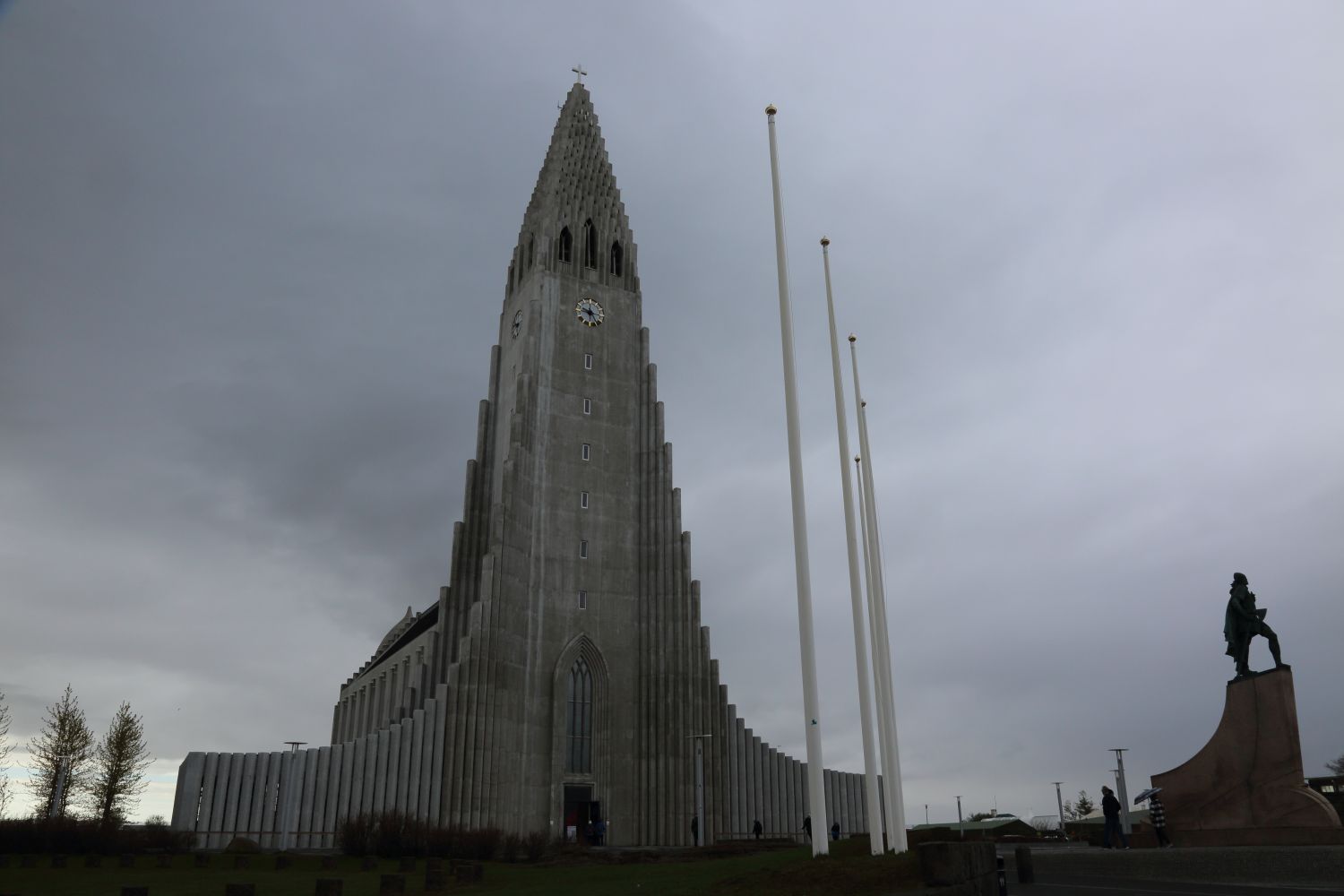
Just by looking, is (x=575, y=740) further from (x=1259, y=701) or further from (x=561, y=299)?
(x=1259, y=701)

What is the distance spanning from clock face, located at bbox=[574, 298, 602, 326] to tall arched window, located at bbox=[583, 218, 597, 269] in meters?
2.94

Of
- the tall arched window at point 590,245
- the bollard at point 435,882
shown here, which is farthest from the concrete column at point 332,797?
the tall arched window at point 590,245

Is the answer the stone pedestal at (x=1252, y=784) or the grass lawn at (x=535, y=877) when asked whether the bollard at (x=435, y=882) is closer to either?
the grass lawn at (x=535, y=877)

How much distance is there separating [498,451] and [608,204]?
17513mm

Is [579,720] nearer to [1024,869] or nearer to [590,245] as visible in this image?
[590,245]

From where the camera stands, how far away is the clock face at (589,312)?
60.2m

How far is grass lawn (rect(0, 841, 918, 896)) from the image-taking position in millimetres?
16500

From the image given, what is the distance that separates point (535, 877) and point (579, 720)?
27024mm

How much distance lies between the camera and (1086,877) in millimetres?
23766

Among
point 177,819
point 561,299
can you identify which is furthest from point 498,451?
point 177,819

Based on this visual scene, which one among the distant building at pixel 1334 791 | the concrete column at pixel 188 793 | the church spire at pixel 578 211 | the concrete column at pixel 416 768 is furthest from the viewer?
the church spire at pixel 578 211

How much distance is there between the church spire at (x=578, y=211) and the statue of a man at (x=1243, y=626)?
42.5 m

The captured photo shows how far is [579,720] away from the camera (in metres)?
52.7

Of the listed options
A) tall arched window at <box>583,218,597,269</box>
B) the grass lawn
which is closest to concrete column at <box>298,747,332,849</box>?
the grass lawn
